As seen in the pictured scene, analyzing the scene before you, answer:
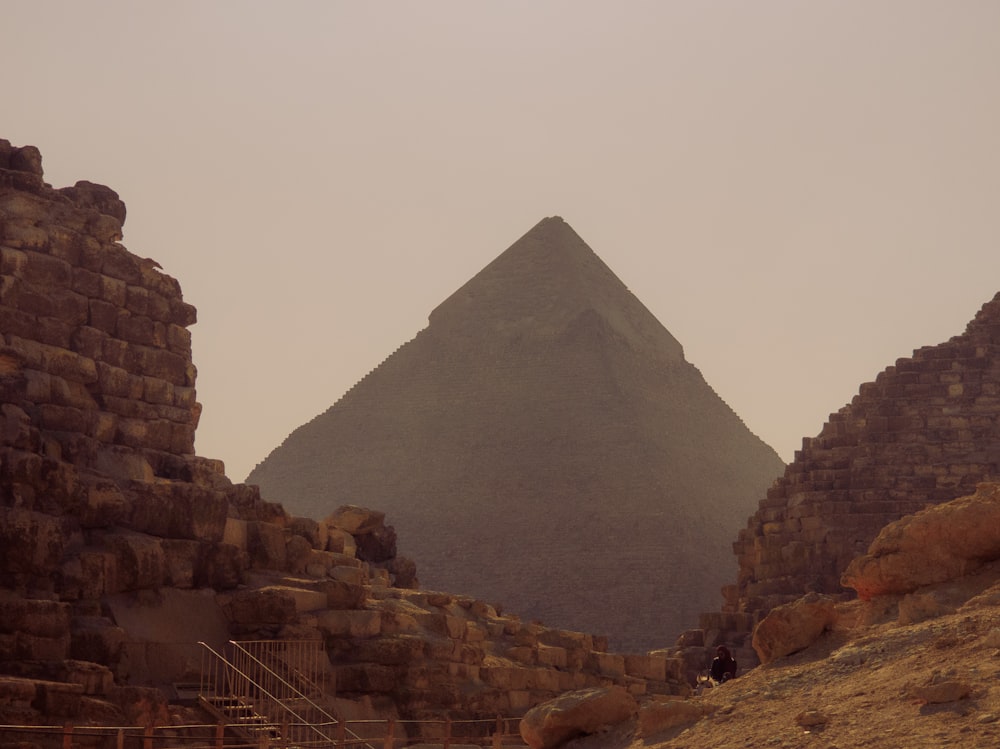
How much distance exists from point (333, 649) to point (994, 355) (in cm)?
1584

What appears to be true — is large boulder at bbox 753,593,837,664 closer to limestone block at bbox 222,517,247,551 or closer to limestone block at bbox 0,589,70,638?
limestone block at bbox 0,589,70,638

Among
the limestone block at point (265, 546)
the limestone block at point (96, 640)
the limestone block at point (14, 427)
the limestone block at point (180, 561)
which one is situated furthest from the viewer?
the limestone block at point (265, 546)

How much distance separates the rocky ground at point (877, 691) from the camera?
7.92 m

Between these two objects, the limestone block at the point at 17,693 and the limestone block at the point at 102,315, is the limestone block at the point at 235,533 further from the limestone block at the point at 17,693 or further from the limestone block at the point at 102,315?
the limestone block at the point at 17,693

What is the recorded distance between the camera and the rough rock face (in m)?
26.2

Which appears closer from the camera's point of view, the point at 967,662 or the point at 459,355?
the point at 967,662

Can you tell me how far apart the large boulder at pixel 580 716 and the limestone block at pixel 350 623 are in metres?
5.58

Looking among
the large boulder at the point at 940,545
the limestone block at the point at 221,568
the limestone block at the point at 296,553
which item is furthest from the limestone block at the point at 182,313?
the large boulder at the point at 940,545

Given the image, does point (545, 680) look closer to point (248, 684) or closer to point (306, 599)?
point (306, 599)

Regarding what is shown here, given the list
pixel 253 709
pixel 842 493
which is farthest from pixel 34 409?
pixel 842 493

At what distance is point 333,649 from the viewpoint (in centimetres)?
1504

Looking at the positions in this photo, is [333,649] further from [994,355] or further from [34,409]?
[994,355]

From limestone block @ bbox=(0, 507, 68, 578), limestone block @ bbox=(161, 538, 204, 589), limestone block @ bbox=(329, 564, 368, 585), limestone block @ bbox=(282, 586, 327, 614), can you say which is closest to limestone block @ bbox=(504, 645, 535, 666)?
limestone block @ bbox=(329, 564, 368, 585)

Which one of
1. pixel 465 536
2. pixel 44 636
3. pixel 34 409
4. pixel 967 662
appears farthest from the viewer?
pixel 465 536
